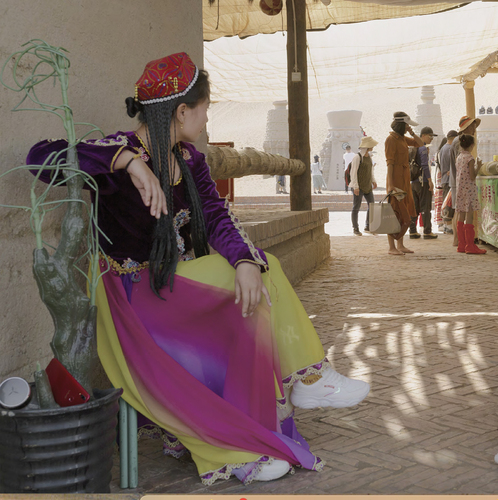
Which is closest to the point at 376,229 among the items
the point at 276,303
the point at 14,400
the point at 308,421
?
the point at 308,421

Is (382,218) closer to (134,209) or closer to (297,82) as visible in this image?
(297,82)

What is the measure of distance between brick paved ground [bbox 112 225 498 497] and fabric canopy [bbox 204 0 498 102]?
16.2 ft

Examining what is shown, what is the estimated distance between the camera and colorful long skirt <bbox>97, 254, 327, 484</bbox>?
6.79 feet

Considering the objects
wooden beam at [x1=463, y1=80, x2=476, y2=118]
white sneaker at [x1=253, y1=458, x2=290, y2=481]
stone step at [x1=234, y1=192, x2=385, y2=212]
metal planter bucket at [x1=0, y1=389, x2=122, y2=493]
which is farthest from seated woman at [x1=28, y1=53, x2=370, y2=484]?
stone step at [x1=234, y1=192, x2=385, y2=212]

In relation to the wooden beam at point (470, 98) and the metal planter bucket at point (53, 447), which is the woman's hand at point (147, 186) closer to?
the metal planter bucket at point (53, 447)

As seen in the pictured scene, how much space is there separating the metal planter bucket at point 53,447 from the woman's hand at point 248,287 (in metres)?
0.50

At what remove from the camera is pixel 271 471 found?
82.3 inches

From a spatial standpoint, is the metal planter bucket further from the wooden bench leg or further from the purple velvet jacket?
the purple velvet jacket

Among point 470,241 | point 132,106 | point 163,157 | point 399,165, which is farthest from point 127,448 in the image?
point 470,241

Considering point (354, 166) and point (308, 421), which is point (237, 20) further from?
point (308, 421)

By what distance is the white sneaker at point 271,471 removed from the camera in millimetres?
2088

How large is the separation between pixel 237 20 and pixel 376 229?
3.73 metres

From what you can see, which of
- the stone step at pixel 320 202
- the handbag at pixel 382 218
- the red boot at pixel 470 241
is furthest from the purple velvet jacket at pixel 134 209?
the stone step at pixel 320 202

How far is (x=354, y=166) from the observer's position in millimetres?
10773
